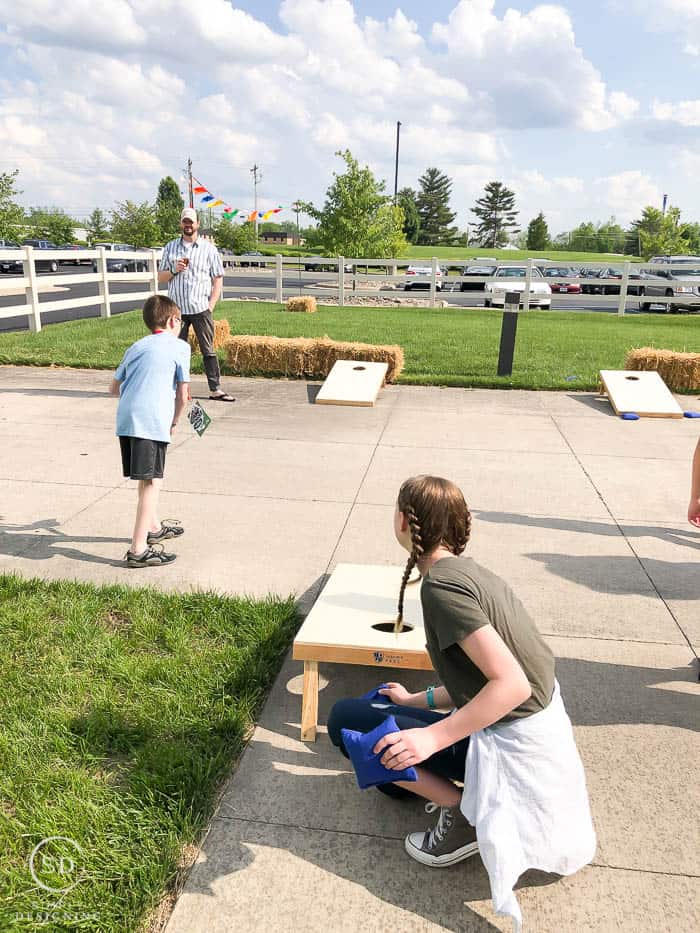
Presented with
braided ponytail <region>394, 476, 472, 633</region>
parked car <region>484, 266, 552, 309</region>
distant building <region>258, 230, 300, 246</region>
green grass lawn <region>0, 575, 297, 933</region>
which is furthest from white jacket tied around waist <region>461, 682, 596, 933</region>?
distant building <region>258, 230, 300, 246</region>

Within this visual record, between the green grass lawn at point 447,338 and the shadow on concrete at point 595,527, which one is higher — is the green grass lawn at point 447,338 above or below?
above

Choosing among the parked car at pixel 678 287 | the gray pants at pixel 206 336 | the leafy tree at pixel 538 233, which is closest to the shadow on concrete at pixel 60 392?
the gray pants at pixel 206 336

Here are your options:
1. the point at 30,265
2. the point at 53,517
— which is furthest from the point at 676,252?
the point at 53,517

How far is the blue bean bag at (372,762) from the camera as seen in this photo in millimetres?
2385

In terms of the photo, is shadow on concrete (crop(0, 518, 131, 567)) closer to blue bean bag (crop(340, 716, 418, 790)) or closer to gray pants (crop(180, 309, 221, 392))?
blue bean bag (crop(340, 716, 418, 790))

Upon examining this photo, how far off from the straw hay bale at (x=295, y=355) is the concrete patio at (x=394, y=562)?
2.59 feet

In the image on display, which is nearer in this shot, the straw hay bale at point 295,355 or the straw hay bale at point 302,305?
the straw hay bale at point 295,355

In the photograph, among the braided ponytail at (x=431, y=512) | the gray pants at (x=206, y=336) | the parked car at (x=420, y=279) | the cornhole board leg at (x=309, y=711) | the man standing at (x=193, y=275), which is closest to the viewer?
the braided ponytail at (x=431, y=512)

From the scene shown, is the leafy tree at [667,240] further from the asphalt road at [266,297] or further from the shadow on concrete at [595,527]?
the shadow on concrete at [595,527]

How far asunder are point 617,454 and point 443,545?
233 inches

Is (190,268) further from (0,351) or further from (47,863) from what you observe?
(47,863)

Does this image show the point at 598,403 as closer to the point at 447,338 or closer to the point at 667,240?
the point at 447,338

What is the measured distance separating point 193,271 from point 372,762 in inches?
299

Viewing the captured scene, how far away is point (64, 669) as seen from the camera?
3.50 m
